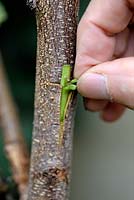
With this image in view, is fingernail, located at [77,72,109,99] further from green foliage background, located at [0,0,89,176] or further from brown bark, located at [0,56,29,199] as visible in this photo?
green foliage background, located at [0,0,89,176]

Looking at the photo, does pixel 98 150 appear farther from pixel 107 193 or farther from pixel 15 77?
pixel 15 77

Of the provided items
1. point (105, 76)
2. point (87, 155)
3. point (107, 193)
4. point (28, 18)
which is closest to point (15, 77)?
point (28, 18)

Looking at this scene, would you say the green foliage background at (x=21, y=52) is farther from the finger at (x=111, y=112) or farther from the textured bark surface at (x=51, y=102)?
the textured bark surface at (x=51, y=102)

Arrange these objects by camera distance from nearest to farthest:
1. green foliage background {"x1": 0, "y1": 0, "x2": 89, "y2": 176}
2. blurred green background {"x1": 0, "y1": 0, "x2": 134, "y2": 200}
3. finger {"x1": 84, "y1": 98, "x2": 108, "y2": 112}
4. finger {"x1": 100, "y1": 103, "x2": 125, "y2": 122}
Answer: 1. finger {"x1": 84, "y1": 98, "x2": 108, "y2": 112}
2. finger {"x1": 100, "y1": 103, "x2": 125, "y2": 122}
3. green foliage background {"x1": 0, "y1": 0, "x2": 89, "y2": 176}
4. blurred green background {"x1": 0, "y1": 0, "x2": 134, "y2": 200}

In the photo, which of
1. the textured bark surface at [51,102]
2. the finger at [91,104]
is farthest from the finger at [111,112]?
the textured bark surface at [51,102]

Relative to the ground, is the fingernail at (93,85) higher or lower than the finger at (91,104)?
higher

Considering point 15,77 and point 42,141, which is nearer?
point 42,141

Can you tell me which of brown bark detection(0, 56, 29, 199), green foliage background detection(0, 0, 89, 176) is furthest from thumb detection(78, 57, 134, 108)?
green foliage background detection(0, 0, 89, 176)
